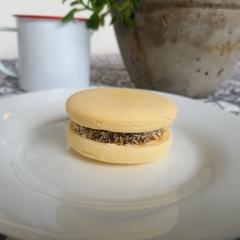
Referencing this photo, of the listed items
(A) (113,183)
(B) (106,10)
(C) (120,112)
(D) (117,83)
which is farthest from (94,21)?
(A) (113,183)

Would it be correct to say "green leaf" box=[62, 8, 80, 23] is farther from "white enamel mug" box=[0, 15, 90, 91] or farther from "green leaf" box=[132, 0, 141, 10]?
"green leaf" box=[132, 0, 141, 10]

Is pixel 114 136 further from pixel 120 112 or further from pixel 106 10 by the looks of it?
pixel 106 10

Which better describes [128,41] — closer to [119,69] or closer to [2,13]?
[119,69]

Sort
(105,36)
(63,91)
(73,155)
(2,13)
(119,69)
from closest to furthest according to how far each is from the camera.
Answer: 1. (73,155)
2. (63,91)
3. (119,69)
4. (2,13)
5. (105,36)

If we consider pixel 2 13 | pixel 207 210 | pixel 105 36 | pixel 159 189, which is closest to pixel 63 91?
pixel 159 189

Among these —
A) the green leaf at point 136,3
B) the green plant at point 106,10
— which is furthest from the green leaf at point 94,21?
the green leaf at point 136,3

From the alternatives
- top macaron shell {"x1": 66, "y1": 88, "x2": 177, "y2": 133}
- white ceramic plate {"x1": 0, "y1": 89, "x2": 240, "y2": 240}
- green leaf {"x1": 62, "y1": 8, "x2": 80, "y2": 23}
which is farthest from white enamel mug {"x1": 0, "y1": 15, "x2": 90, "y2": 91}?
top macaron shell {"x1": 66, "y1": 88, "x2": 177, "y2": 133}

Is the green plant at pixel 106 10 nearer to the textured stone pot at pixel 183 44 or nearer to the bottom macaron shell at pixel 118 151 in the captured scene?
the textured stone pot at pixel 183 44
